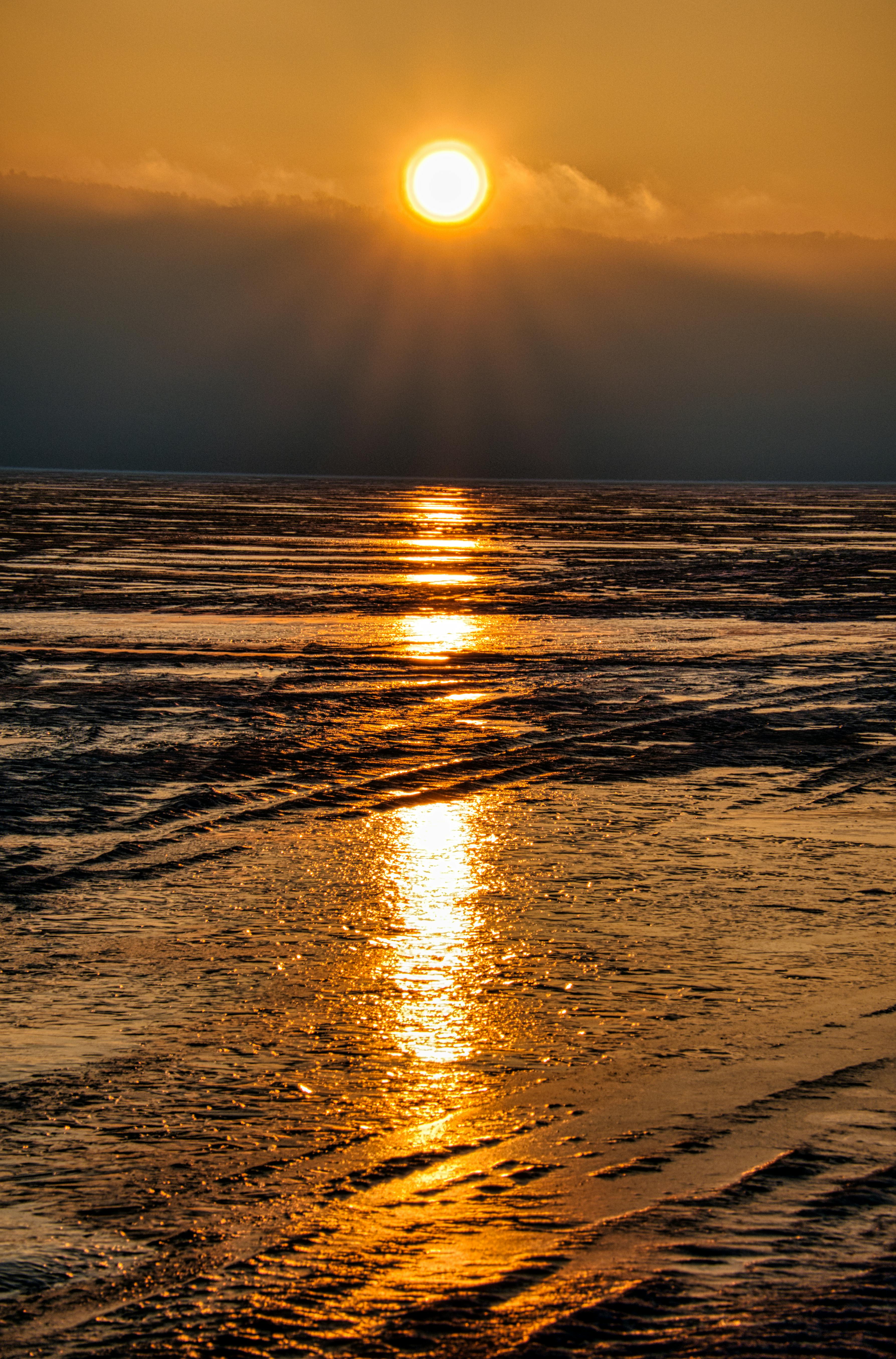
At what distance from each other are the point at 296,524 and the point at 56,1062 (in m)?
42.0

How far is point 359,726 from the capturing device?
988 centimetres

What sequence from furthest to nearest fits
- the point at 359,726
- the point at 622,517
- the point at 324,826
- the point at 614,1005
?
the point at 622,517, the point at 359,726, the point at 324,826, the point at 614,1005

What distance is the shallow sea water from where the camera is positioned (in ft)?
9.59

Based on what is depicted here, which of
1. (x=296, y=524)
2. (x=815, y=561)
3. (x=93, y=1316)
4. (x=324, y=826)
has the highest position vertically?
(x=296, y=524)

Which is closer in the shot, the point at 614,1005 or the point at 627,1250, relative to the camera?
the point at 627,1250

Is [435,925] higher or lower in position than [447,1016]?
higher

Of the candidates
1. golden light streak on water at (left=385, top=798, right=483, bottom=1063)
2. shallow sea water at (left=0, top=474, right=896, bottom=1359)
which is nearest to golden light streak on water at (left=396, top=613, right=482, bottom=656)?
shallow sea water at (left=0, top=474, right=896, bottom=1359)

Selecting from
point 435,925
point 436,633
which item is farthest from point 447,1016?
point 436,633

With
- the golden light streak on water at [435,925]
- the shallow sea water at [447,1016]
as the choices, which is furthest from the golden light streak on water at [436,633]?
the golden light streak on water at [435,925]

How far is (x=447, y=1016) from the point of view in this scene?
444cm

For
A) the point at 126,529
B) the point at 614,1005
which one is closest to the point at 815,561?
the point at 126,529

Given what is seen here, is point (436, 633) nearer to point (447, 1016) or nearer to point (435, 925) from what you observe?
point (435, 925)

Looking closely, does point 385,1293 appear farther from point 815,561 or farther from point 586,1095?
point 815,561

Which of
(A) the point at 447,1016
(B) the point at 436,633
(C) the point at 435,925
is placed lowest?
(A) the point at 447,1016
